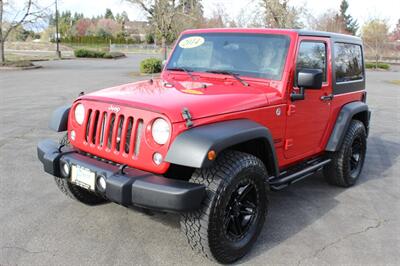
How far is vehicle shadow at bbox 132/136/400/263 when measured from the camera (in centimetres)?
382

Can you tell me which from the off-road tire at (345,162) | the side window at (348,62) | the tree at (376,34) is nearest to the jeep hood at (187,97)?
the side window at (348,62)

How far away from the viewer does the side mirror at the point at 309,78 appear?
148 inches

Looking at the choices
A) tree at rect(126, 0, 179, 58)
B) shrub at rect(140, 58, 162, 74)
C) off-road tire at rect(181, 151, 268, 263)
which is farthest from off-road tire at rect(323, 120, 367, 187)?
tree at rect(126, 0, 179, 58)

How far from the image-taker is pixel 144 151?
10.3 ft

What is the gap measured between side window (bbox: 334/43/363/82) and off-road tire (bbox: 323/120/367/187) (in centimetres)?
60

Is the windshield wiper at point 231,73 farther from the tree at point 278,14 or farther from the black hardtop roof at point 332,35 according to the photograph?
the tree at point 278,14

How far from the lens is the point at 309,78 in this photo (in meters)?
3.77

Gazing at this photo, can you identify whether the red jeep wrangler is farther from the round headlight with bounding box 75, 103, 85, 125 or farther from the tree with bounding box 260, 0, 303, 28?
the tree with bounding box 260, 0, 303, 28

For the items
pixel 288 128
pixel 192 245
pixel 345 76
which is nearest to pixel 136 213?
pixel 192 245

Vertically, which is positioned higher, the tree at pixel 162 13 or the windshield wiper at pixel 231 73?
the tree at pixel 162 13

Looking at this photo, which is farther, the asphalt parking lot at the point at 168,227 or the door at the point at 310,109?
the door at the point at 310,109

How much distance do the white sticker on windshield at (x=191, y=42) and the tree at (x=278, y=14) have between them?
664 inches

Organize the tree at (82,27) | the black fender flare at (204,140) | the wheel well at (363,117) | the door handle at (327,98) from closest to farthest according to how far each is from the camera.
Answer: the black fender flare at (204,140) < the door handle at (327,98) < the wheel well at (363,117) < the tree at (82,27)

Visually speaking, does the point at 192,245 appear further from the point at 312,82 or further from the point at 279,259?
the point at 312,82
